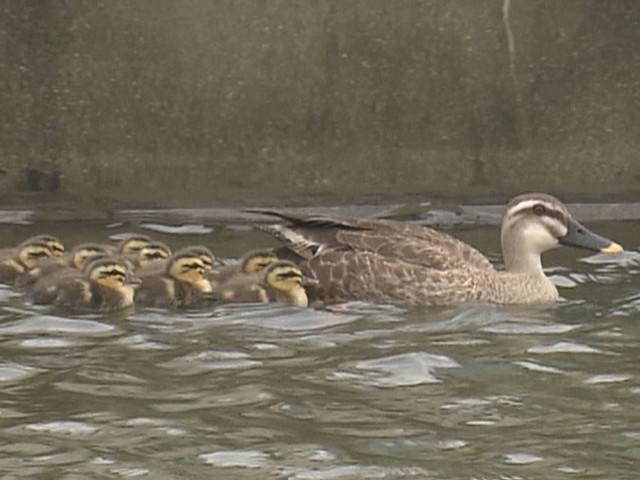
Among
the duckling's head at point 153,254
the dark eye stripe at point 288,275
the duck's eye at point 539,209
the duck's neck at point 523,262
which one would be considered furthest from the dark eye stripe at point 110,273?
the duck's eye at point 539,209

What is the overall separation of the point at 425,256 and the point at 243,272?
89cm

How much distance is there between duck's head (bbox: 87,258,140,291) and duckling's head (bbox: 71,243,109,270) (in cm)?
26

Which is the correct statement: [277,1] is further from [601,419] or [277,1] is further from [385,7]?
[601,419]

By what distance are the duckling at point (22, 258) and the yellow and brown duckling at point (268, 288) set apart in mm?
910

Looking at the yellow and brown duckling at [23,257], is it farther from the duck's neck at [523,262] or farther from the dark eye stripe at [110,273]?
the duck's neck at [523,262]

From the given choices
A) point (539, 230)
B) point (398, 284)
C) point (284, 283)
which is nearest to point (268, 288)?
point (284, 283)

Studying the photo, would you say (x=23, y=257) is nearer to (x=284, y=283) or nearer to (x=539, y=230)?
(x=284, y=283)

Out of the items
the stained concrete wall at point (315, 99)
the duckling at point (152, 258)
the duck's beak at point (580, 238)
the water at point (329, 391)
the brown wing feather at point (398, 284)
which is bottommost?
the water at point (329, 391)

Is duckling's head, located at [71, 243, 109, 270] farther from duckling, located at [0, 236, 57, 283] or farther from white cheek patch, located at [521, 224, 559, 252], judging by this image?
white cheek patch, located at [521, 224, 559, 252]

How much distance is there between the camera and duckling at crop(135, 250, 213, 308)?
8672mm

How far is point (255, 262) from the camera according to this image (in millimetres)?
8898

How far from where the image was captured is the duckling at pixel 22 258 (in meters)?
8.98

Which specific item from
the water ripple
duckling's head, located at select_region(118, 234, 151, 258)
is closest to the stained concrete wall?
duckling's head, located at select_region(118, 234, 151, 258)

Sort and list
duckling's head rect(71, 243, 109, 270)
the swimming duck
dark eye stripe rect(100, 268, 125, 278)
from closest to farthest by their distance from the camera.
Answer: dark eye stripe rect(100, 268, 125, 278)
duckling's head rect(71, 243, 109, 270)
the swimming duck
